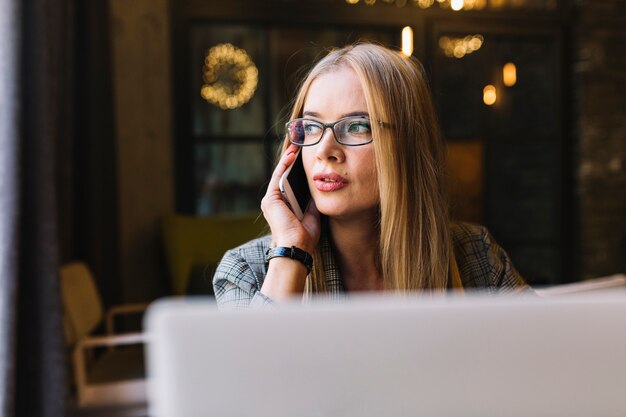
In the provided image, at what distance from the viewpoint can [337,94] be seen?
1116mm

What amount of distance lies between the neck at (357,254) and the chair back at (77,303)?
172cm

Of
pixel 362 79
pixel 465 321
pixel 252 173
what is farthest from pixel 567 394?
pixel 252 173

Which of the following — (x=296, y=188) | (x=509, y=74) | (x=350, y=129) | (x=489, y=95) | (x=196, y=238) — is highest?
(x=509, y=74)

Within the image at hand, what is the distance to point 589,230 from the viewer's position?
472 centimetres

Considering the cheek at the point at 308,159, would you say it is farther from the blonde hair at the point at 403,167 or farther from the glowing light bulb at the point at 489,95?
the glowing light bulb at the point at 489,95

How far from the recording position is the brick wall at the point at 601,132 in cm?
466

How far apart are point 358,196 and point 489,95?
3.85m

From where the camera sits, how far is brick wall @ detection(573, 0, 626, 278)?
15.3ft

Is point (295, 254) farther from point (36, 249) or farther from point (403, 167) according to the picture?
point (36, 249)

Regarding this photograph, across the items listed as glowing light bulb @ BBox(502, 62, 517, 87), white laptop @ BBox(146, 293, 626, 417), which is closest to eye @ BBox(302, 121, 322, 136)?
white laptop @ BBox(146, 293, 626, 417)

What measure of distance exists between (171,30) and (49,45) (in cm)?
181

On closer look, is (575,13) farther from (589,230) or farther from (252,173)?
(252,173)

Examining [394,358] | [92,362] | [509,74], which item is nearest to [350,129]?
[394,358]

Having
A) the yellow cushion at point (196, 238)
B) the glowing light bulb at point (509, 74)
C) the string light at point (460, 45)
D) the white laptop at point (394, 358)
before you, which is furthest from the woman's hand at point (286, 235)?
the glowing light bulb at point (509, 74)
